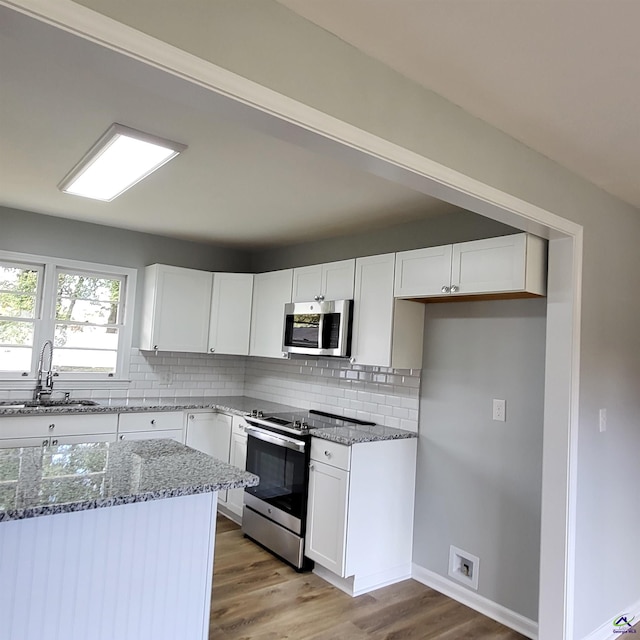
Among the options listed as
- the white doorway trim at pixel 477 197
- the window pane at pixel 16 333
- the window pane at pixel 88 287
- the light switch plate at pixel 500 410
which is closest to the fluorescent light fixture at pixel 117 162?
the white doorway trim at pixel 477 197

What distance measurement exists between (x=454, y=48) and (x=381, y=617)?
278 cm

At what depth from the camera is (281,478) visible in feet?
11.6

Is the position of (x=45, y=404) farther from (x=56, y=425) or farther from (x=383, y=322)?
(x=383, y=322)

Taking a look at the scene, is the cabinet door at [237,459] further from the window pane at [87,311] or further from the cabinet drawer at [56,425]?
the window pane at [87,311]

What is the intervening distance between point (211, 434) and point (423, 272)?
2338 millimetres

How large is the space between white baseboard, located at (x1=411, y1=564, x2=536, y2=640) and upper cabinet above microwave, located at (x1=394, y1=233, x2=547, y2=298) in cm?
175

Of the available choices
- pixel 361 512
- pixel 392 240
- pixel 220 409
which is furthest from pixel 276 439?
pixel 392 240

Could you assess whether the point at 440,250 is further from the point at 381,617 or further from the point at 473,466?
the point at 381,617

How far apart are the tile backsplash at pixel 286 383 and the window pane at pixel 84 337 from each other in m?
0.23

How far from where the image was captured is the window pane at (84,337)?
425 cm

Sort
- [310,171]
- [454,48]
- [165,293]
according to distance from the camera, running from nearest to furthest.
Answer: [454,48], [310,171], [165,293]

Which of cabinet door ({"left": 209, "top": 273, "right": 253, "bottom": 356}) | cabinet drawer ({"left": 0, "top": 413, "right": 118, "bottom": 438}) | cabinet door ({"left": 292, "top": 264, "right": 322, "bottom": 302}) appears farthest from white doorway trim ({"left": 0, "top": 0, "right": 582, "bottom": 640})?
cabinet drawer ({"left": 0, "top": 413, "right": 118, "bottom": 438})

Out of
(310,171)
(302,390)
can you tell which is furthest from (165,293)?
(310,171)

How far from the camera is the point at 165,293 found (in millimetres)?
4426
